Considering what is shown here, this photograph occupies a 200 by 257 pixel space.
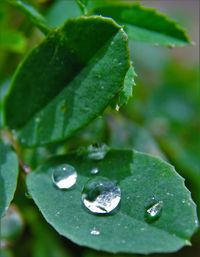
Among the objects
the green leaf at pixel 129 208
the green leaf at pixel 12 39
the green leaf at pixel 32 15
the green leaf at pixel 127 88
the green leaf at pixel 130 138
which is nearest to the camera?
the green leaf at pixel 129 208

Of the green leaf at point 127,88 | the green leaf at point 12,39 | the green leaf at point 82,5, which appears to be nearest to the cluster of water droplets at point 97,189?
the green leaf at point 127,88

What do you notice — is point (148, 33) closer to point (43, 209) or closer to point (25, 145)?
point (25, 145)

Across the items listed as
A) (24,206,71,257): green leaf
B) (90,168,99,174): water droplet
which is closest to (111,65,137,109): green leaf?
(90,168,99,174): water droplet

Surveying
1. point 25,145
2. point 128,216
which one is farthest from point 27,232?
point 128,216

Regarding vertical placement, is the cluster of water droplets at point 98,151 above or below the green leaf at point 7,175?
below

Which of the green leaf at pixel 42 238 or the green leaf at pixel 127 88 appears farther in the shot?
the green leaf at pixel 42 238

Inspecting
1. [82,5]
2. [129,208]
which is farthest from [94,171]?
[82,5]

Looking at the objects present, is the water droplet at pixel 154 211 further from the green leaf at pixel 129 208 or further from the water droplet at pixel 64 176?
the water droplet at pixel 64 176
